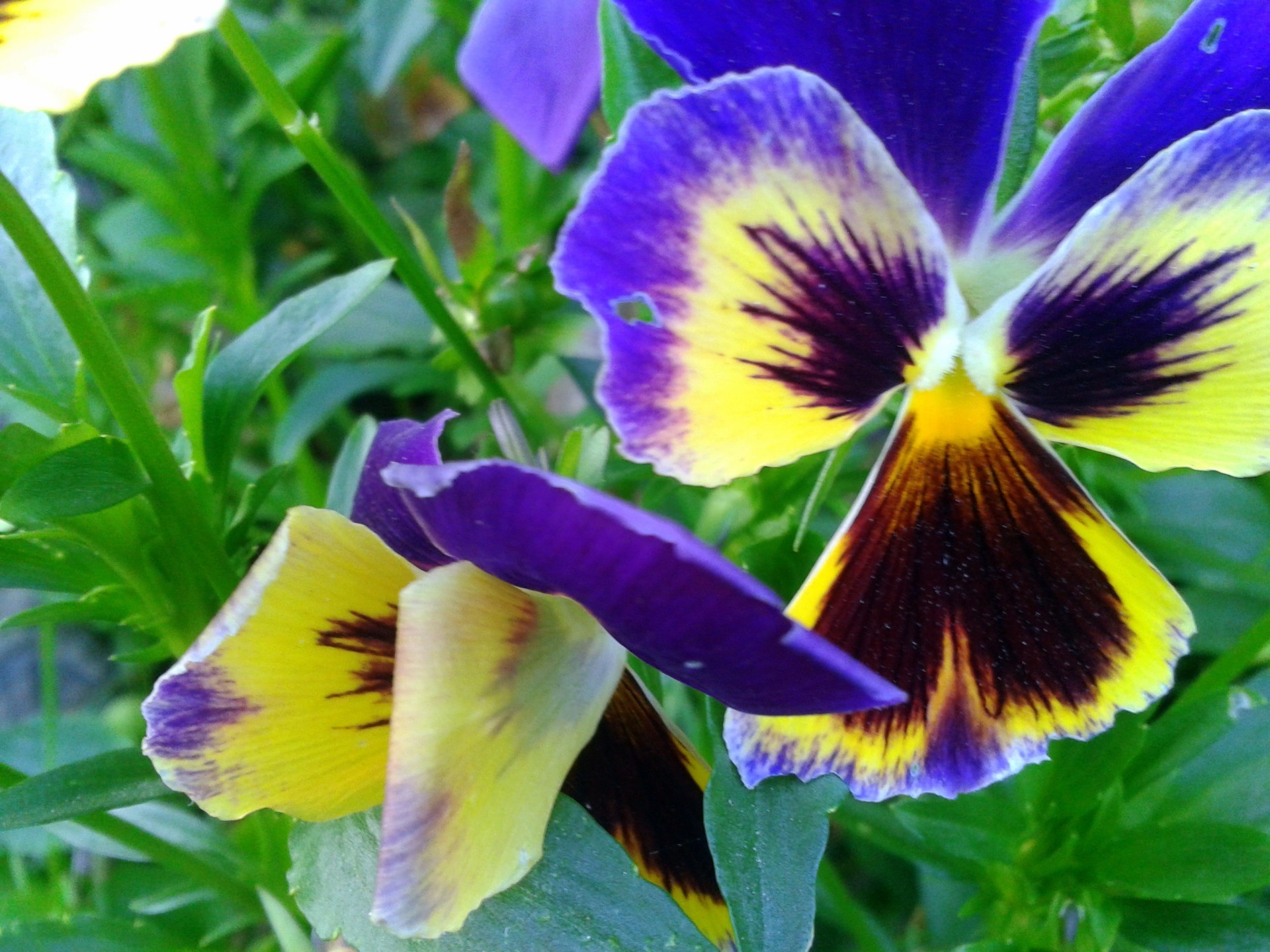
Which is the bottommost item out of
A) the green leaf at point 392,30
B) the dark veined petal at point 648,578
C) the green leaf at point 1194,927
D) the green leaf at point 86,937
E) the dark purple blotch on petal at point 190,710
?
the green leaf at point 86,937

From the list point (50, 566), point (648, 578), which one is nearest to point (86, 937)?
point (50, 566)

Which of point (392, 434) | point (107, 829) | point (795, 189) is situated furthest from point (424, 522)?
point (107, 829)

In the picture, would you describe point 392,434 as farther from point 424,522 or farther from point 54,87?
point 54,87

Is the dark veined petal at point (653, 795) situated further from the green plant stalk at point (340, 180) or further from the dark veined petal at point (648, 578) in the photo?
the green plant stalk at point (340, 180)

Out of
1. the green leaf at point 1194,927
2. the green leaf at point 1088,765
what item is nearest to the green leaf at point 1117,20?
the green leaf at point 1088,765

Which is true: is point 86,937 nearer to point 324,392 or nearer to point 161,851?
point 161,851

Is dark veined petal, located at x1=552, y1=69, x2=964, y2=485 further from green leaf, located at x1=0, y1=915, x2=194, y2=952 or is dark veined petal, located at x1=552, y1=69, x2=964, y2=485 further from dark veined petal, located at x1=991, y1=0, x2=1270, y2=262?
green leaf, located at x1=0, y1=915, x2=194, y2=952
